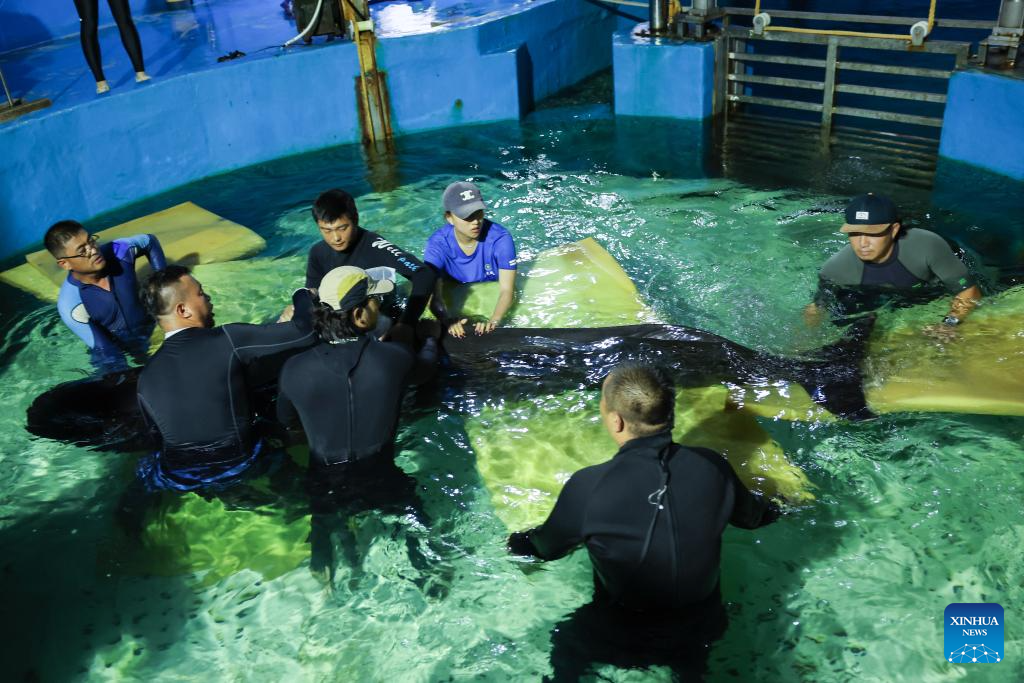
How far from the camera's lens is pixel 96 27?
813cm

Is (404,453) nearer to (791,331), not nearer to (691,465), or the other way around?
(691,465)

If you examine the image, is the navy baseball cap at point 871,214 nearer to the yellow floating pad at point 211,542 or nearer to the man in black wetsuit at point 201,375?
the man in black wetsuit at point 201,375

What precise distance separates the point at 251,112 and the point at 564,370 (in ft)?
20.9

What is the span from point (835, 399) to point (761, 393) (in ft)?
1.28

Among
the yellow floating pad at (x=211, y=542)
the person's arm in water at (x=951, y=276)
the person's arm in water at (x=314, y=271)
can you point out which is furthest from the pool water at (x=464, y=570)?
the person's arm in water at (x=314, y=271)

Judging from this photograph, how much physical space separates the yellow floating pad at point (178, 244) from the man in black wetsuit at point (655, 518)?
17.1 feet

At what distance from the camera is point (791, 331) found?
5273 mm

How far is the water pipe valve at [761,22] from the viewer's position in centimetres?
928

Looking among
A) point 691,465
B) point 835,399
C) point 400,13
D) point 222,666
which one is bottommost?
point 222,666

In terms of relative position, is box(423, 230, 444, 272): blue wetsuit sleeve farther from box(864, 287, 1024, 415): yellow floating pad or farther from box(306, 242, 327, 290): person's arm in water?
box(864, 287, 1024, 415): yellow floating pad

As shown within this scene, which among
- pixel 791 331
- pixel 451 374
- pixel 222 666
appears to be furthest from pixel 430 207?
pixel 222 666

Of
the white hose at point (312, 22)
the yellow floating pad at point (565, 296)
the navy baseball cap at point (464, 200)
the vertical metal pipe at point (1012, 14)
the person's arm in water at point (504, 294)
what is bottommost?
the yellow floating pad at point (565, 296)

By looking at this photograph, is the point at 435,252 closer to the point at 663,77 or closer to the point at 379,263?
the point at 379,263

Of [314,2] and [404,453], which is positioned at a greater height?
[314,2]
